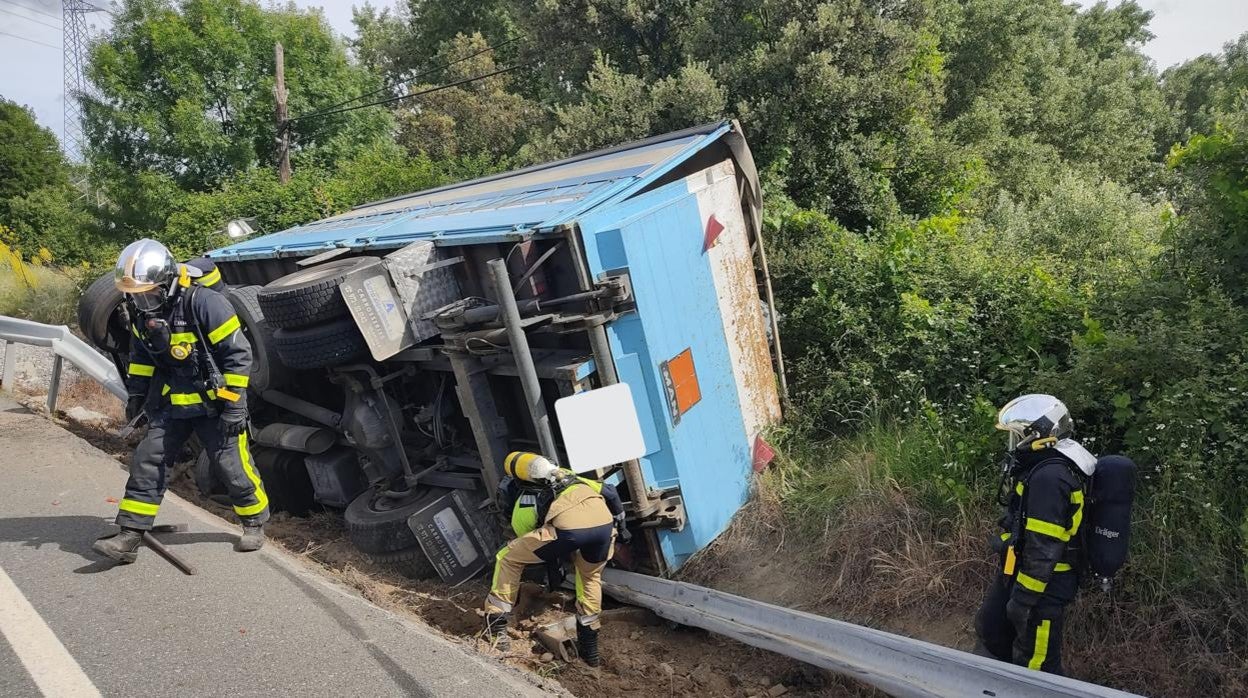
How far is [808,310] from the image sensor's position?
6.46 m

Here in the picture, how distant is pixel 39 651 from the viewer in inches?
128

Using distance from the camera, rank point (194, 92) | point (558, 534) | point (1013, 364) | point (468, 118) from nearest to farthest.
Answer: point (558, 534) → point (1013, 364) → point (194, 92) → point (468, 118)

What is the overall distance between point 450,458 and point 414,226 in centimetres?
155

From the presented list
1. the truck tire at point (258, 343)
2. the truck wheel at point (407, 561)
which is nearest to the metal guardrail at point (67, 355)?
the truck tire at point (258, 343)

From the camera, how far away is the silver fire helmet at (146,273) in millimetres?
4121

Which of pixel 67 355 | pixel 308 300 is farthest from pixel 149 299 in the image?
pixel 67 355

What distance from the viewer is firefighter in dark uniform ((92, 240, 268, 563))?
165 inches

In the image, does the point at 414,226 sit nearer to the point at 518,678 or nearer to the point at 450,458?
the point at 450,458

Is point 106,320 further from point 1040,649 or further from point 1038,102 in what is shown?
point 1038,102

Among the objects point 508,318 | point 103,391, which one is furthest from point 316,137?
point 508,318

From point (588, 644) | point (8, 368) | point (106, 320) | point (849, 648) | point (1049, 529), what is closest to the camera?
point (1049, 529)

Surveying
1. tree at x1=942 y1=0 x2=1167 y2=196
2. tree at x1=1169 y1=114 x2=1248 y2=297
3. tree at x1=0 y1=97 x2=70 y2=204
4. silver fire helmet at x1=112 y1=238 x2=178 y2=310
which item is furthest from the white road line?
tree at x1=0 y1=97 x2=70 y2=204

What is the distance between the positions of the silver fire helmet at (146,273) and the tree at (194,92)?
14260 millimetres

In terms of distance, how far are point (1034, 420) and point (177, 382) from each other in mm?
4242
